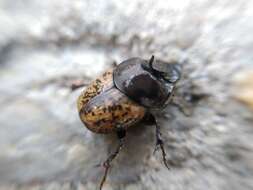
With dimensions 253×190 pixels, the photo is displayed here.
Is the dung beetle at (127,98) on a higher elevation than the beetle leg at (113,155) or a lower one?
higher

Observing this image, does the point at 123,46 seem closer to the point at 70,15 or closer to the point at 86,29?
the point at 86,29

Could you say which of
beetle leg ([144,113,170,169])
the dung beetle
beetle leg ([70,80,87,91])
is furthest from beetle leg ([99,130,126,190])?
beetle leg ([70,80,87,91])

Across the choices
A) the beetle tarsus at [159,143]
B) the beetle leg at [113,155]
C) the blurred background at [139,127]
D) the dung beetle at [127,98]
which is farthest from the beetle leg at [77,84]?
the beetle tarsus at [159,143]

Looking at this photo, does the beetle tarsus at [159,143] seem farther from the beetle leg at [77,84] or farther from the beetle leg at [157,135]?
the beetle leg at [77,84]

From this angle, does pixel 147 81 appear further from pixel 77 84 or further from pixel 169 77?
pixel 77 84

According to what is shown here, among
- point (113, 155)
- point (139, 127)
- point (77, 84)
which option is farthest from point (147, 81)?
point (77, 84)

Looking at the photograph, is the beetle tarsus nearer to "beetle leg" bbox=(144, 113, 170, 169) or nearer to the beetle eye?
"beetle leg" bbox=(144, 113, 170, 169)

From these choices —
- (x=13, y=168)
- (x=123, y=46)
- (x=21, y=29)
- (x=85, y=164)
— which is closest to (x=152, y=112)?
(x=85, y=164)
